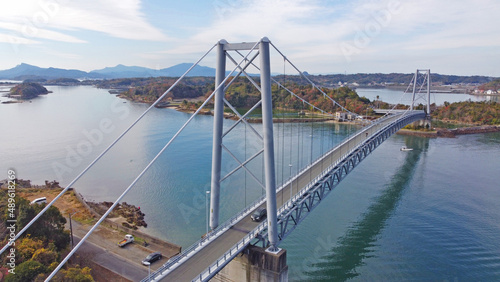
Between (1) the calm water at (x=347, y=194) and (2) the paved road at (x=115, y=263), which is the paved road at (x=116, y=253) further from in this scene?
(1) the calm water at (x=347, y=194)

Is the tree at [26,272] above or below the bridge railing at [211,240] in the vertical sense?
below

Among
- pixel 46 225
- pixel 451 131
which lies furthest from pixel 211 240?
pixel 451 131

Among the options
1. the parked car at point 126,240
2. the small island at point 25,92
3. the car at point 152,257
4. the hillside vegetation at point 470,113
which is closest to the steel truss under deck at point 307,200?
the car at point 152,257

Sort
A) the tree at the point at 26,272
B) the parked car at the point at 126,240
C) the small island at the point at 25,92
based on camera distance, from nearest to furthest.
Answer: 1. the tree at the point at 26,272
2. the parked car at the point at 126,240
3. the small island at the point at 25,92

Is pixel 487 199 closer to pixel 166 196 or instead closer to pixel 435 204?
pixel 435 204

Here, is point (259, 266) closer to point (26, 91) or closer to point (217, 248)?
point (217, 248)

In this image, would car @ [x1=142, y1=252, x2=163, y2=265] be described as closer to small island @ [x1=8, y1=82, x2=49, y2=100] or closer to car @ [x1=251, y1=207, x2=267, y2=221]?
car @ [x1=251, y1=207, x2=267, y2=221]

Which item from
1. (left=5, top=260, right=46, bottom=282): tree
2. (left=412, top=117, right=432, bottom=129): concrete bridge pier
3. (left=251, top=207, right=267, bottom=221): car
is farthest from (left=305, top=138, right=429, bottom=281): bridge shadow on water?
(left=412, top=117, right=432, bottom=129): concrete bridge pier

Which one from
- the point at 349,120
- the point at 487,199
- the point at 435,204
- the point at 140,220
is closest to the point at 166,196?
the point at 140,220
